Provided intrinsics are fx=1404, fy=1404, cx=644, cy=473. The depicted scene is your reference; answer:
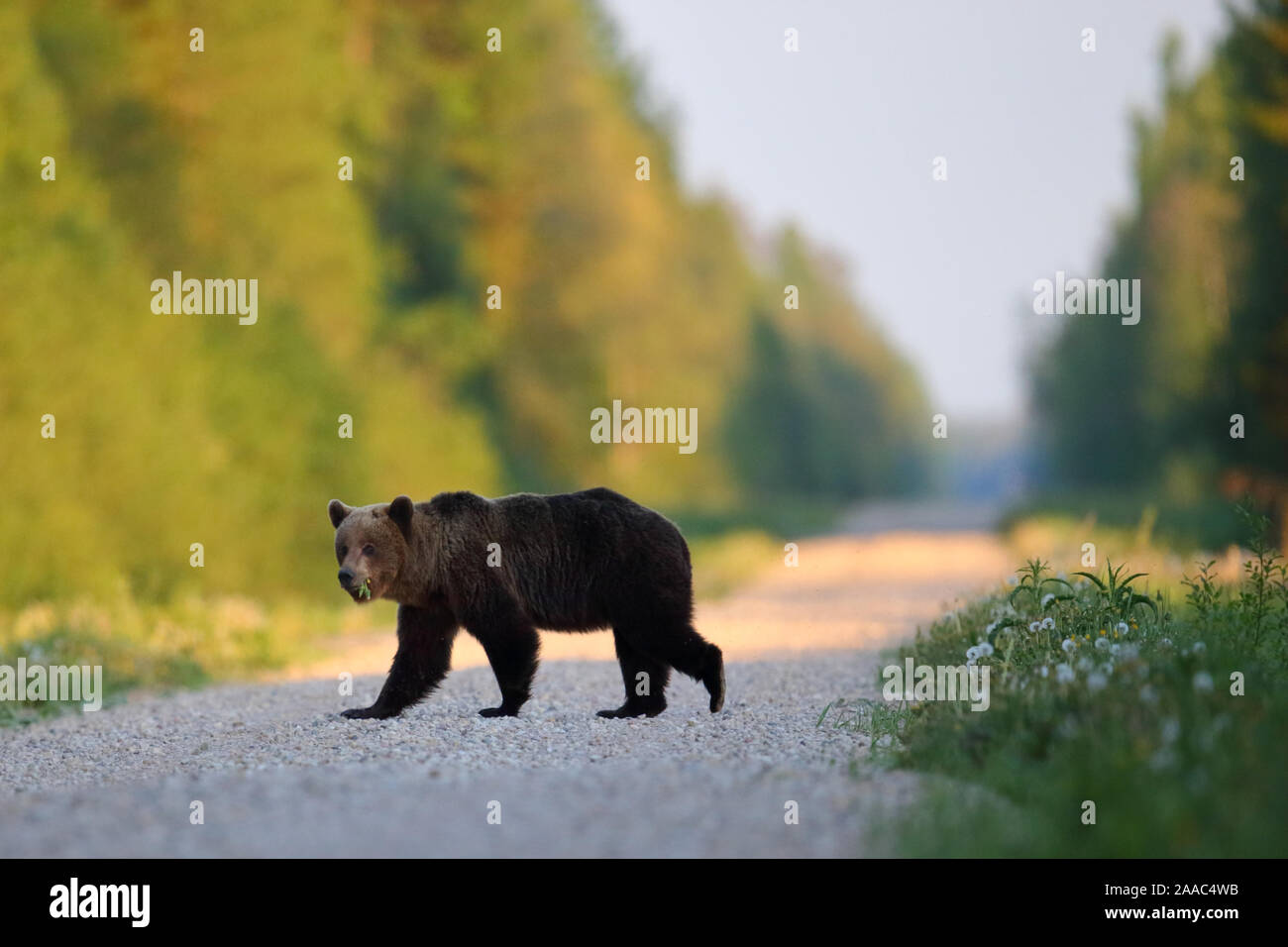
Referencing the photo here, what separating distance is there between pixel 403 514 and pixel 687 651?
6.31 feet

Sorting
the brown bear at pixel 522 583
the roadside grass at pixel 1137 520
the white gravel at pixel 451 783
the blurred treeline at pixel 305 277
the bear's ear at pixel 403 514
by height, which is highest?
the blurred treeline at pixel 305 277

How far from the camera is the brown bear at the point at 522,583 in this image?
8547 millimetres

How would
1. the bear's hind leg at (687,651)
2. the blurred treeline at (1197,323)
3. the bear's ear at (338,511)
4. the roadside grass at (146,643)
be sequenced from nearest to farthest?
the bear's hind leg at (687,651) < the bear's ear at (338,511) < the roadside grass at (146,643) < the blurred treeline at (1197,323)

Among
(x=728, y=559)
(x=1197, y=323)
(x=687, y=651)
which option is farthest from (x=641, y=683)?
(x=1197, y=323)

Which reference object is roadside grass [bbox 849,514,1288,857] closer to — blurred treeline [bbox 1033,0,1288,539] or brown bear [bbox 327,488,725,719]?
brown bear [bbox 327,488,725,719]

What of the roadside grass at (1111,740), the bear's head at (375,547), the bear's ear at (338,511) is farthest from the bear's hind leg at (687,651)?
the bear's ear at (338,511)

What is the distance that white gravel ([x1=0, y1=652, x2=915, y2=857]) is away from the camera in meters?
5.35

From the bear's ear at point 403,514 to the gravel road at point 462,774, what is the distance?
3.89 ft

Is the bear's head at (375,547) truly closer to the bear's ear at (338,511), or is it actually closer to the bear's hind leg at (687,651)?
the bear's ear at (338,511)

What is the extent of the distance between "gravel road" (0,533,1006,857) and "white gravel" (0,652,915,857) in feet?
0.05

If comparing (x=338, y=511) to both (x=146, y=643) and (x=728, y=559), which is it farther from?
(x=728, y=559)
